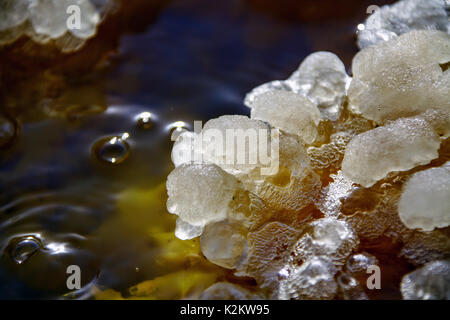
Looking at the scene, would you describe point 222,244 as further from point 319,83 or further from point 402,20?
point 402,20

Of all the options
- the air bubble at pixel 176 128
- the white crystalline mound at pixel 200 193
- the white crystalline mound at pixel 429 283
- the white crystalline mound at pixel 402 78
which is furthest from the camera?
the air bubble at pixel 176 128

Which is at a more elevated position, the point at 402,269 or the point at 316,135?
the point at 316,135

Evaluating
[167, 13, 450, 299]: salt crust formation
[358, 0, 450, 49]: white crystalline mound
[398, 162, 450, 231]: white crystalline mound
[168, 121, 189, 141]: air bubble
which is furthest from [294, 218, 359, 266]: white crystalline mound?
[358, 0, 450, 49]: white crystalline mound

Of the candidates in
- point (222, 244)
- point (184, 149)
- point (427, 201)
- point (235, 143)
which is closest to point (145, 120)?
point (184, 149)

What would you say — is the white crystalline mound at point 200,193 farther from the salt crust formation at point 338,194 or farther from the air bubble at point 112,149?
the air bubble at point 112,149


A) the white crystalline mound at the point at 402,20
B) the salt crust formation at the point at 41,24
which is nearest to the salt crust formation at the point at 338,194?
the white crystalline mound at the point at 402,20

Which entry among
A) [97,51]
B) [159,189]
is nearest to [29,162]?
A: [159,189]
